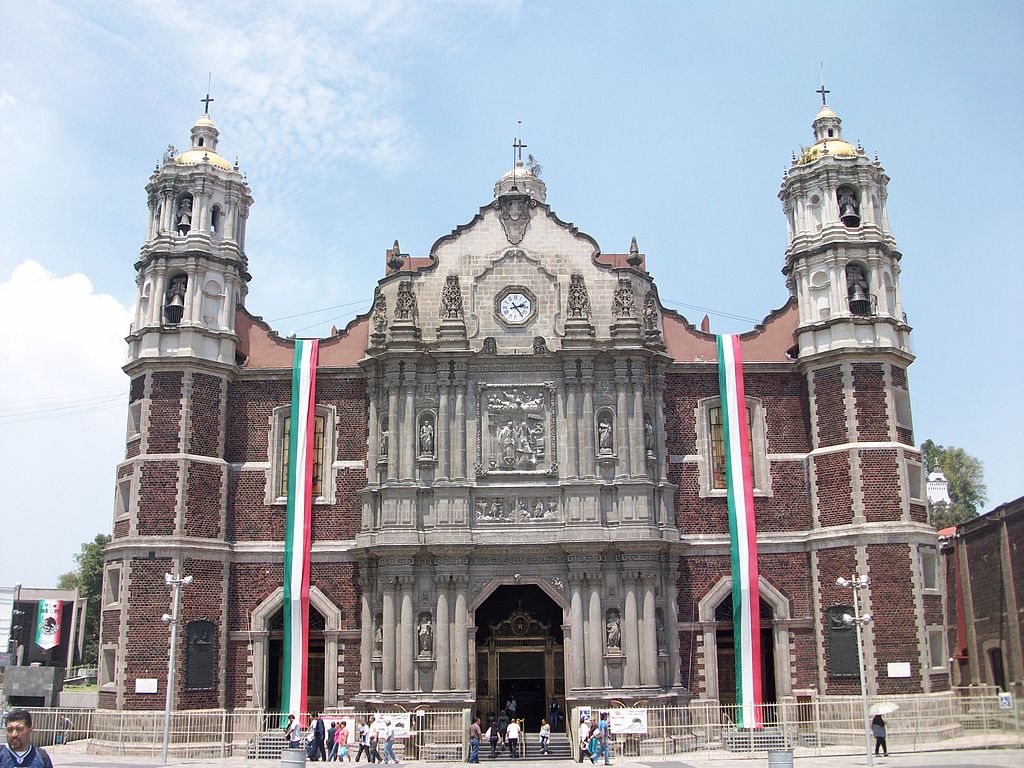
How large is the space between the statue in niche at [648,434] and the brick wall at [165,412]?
52.5ft

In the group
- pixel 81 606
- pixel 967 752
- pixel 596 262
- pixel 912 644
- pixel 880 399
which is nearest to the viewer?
pixel 967 752

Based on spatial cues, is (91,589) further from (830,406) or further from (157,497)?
(830,406)

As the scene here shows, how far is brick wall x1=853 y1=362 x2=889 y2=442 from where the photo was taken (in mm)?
36062

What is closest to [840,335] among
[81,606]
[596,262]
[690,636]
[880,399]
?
[880,399]

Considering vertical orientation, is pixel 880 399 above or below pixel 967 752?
above

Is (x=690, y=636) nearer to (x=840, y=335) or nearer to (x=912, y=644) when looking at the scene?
(x=912, y=644)

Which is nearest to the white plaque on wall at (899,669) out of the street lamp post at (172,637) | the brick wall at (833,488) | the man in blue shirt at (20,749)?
the brick wall at (833,488)

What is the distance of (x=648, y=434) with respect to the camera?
36.4 m

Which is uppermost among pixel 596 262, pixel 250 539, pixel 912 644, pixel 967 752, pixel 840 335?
pixel 596 262

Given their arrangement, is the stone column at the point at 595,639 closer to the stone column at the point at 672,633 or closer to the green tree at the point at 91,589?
the stone column at the point at 672,633

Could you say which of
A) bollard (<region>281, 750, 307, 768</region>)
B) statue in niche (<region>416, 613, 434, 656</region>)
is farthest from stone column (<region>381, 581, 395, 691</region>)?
bollard (<region>281, 750, 307, 768</region>)

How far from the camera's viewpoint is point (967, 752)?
2897 centimetres

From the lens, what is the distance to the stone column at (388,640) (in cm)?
3418

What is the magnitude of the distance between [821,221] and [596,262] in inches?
339
